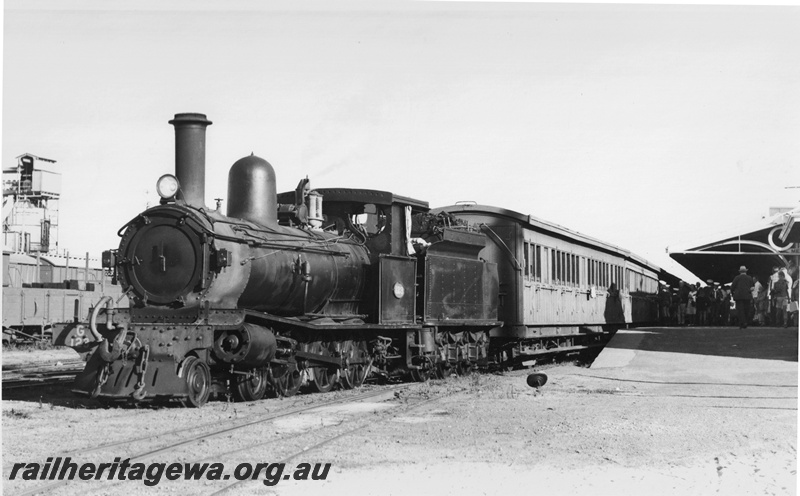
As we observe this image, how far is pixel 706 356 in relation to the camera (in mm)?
16078

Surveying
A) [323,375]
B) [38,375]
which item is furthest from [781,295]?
[38,375]

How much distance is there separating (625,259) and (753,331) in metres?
8.73

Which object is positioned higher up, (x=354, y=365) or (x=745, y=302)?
(x=745, y=302)

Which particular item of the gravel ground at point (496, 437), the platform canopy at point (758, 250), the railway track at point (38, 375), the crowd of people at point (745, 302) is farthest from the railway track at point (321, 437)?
the crowd of people at point (745, 302)

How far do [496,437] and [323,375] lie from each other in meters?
5.33

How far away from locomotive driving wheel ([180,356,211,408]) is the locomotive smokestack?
7.21 feet

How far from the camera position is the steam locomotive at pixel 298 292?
1111 cm

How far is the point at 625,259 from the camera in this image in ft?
92.6

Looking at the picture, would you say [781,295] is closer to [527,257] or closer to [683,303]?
[527,257]

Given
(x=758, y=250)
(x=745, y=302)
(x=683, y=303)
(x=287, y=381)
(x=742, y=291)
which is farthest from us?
(x=683, y=303)

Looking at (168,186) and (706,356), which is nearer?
(168,186)

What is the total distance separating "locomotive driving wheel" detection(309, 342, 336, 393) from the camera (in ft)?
43.8

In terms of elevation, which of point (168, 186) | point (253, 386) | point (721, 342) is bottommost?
point (253, 386)

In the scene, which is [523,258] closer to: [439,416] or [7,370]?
[439,416]
